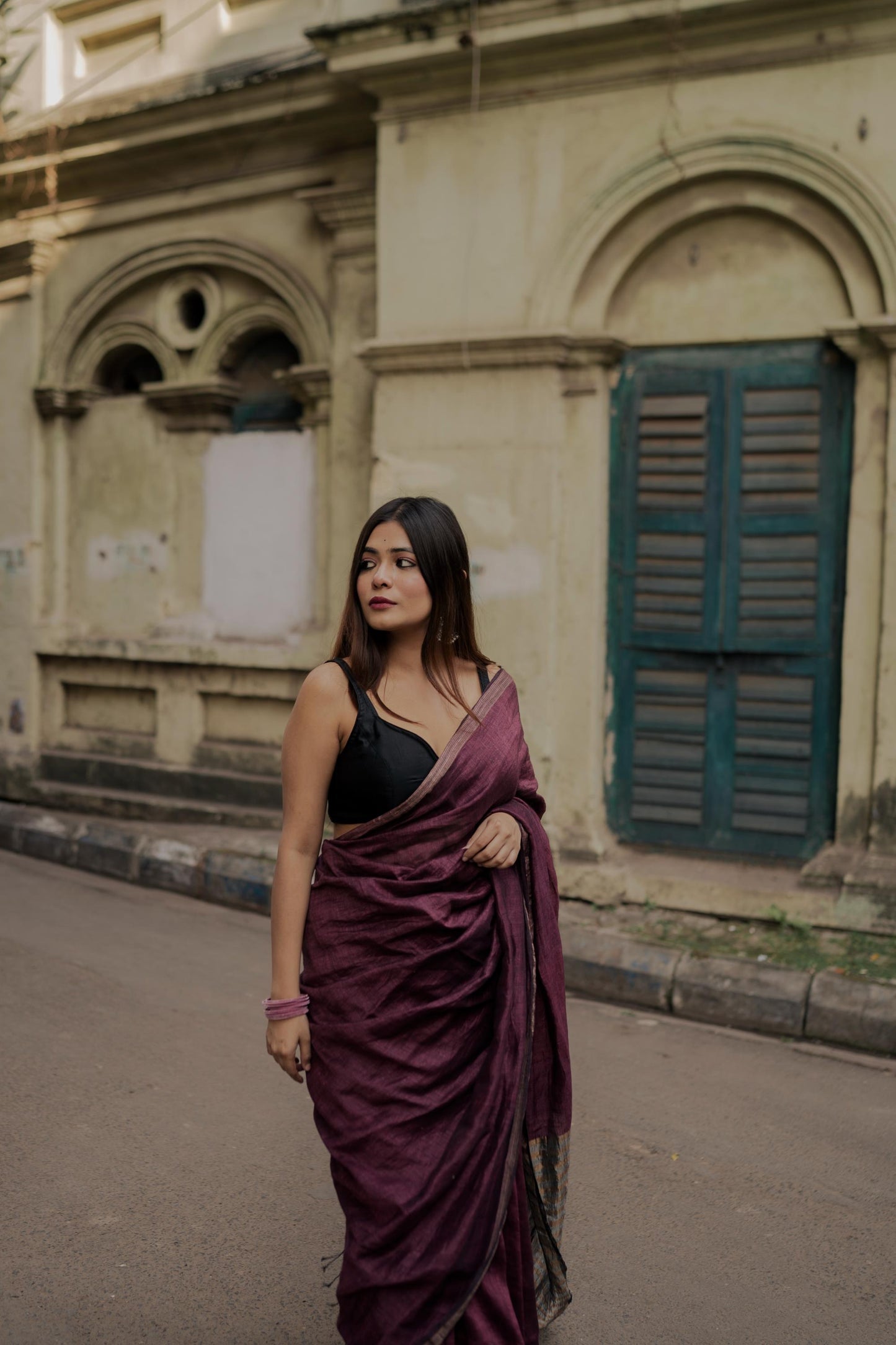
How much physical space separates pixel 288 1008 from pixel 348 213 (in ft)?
18.8

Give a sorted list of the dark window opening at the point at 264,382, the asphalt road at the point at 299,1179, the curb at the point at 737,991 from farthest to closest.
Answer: the dark window opening at the point at 264,382 → the curb at the point at 737,991 → the asphalt road at the point at 299,1179

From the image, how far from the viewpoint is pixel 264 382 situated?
8.24m

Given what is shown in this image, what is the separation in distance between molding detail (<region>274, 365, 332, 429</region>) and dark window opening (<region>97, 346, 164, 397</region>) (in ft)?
4.82

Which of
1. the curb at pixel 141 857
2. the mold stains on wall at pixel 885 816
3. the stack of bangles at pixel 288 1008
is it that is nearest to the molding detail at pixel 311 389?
the curb at pixel 141 857

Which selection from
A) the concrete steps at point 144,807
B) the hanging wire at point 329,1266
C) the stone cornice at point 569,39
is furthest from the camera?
the concrete steps at point 144,807

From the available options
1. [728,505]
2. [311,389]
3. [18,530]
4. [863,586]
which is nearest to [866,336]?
[728,505]

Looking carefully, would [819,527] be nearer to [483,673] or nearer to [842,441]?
[842,441]

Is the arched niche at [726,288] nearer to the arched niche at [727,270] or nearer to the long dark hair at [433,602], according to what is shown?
the arched niche at [727,270]

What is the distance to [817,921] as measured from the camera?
19.4 feet

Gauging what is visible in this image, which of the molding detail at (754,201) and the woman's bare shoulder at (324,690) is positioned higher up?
the molding detail at (754,201)

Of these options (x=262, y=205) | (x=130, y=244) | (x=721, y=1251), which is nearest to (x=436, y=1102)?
(x=721, y=1251)

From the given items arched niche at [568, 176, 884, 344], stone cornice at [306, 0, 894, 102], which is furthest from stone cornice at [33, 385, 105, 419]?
arched niche at [568, 176, 884, 344]

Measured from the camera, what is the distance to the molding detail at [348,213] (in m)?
7.18

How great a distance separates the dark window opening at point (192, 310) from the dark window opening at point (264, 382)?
40cm
